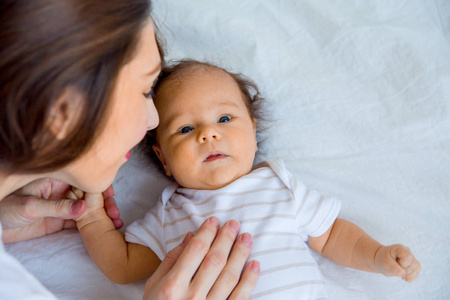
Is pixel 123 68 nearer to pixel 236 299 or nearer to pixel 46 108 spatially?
pixel 46 108

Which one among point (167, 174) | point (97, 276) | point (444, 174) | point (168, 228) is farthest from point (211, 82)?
point (444, 174)

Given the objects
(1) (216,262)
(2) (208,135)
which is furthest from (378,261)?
(2) (208,135)

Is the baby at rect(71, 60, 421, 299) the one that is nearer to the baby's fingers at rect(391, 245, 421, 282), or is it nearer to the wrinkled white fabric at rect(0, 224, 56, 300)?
the baby's fingers at rect(391, 245, 421, 282)

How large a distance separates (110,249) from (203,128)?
44cm

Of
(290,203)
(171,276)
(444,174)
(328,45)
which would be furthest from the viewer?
(328,45)

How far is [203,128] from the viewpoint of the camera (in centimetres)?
113

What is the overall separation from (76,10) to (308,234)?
832 millimetres

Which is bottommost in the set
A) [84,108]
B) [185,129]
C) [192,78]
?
[185,129]

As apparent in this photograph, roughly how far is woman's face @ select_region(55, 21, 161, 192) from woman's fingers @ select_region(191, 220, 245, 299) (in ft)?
0.97

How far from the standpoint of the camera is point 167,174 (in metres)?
1.34

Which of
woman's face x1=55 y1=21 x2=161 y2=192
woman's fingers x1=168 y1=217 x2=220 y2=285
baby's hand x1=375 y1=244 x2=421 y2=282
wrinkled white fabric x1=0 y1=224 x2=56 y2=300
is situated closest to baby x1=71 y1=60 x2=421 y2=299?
baby's hand x1=375 y1=244 x2=421 y2=282

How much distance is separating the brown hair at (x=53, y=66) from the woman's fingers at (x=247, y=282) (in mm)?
465

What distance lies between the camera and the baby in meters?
1.08

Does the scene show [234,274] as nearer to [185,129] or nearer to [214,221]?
[214,221]
